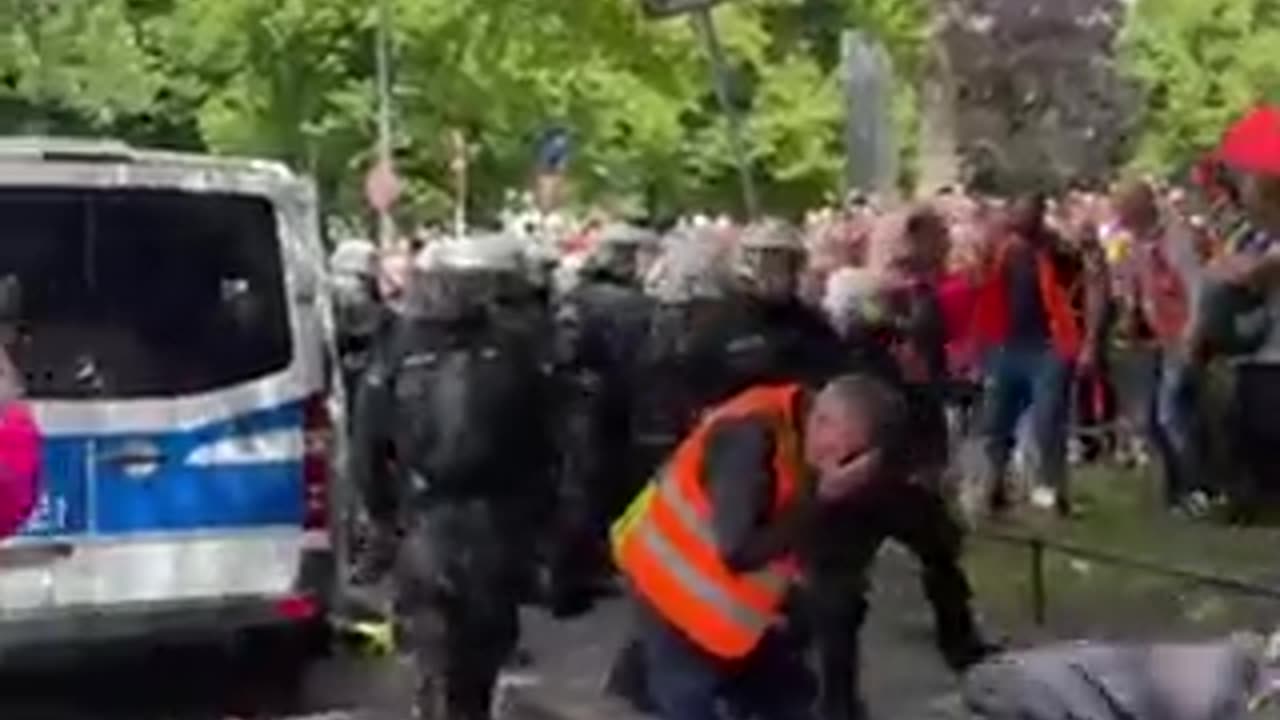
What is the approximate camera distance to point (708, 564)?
A: 7012mm

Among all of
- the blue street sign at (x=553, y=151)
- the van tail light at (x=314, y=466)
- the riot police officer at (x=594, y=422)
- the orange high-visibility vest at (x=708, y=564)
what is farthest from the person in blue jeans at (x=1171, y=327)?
the blue street sign at (x=553, y=151)

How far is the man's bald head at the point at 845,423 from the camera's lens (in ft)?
22.1

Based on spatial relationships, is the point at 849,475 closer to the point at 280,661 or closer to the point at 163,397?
the point at 163,397

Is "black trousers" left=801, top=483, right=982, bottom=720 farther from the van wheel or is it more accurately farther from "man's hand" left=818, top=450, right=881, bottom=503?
the van wheel

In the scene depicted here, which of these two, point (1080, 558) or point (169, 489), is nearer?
point (169, 489)

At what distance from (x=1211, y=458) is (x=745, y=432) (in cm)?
993

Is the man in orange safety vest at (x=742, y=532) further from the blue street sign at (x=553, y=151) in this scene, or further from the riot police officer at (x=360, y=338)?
the blue street sign at (x=553, y=151)

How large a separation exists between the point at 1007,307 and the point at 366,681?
4641mm

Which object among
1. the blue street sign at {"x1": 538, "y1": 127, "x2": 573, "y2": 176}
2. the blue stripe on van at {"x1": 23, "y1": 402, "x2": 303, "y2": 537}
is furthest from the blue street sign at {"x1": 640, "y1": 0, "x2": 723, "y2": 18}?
the blue street sign at {"x1": 538, "y1": 127, "x2": 573, "y2": 176}

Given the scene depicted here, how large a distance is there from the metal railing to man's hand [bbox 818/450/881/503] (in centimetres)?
334

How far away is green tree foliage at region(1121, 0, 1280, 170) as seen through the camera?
48.3 meters

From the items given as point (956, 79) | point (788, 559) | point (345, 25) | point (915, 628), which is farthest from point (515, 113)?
point (788, 559)

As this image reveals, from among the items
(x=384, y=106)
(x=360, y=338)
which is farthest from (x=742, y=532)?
(x=384, y=106)

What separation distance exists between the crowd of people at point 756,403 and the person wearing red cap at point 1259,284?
0.08 feet
